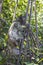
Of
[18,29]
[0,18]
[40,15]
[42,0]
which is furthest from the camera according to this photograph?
[42,0]

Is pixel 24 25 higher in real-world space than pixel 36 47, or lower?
higher

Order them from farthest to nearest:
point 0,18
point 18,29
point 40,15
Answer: point 40,15, point 0,18, point 18,29

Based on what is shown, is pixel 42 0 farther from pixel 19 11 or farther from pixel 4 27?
pixel 4 27

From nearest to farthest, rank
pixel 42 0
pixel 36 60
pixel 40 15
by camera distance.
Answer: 1. pixel 36 60
2. pixel 40 15
3. pixel 42 0

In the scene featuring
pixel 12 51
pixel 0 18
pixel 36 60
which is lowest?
pixel 36 60

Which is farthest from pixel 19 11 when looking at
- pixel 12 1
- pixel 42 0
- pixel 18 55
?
pixel 18 55

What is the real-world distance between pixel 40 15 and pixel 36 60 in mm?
527

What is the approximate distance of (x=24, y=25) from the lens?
159 centimetres

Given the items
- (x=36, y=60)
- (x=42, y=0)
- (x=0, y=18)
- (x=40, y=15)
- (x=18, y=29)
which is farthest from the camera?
(x=42, y=0)

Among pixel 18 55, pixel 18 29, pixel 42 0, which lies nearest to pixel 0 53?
pixel 18 55

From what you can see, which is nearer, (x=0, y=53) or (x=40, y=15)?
(x=0, y=53)

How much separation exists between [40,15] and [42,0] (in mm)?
253

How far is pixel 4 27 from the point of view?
1919mm

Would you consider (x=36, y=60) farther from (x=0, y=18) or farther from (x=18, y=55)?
(x=0, y=18)
